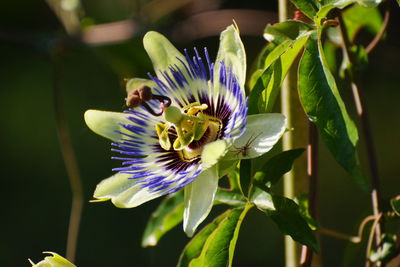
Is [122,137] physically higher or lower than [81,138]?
lower

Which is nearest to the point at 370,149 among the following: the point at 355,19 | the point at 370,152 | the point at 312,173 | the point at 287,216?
the point at 370,152

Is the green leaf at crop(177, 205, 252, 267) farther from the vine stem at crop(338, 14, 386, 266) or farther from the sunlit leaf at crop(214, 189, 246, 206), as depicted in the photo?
the vine stem at crop(338, 14, 386, 266)

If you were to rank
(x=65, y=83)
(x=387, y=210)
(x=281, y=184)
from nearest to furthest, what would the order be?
(x=387, y=210) < (x=281, y=184) < (x=65, y=83)

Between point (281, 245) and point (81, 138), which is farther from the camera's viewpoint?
point (81, 138)

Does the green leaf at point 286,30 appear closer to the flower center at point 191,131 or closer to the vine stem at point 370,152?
Answer: the vine stem at point 370,152

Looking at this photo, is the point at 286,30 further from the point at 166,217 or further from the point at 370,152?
the point at 166,217

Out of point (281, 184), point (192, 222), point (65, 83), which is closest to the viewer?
point (192, 222)

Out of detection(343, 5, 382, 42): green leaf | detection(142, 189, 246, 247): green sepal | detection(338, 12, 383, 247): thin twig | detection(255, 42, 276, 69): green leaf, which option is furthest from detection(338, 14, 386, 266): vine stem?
detection(142, 189, 246, 247): green sepal

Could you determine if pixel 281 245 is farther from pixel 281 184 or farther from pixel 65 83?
pixel 65 83

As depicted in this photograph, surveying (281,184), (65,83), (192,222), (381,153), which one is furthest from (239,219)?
(65,83)
